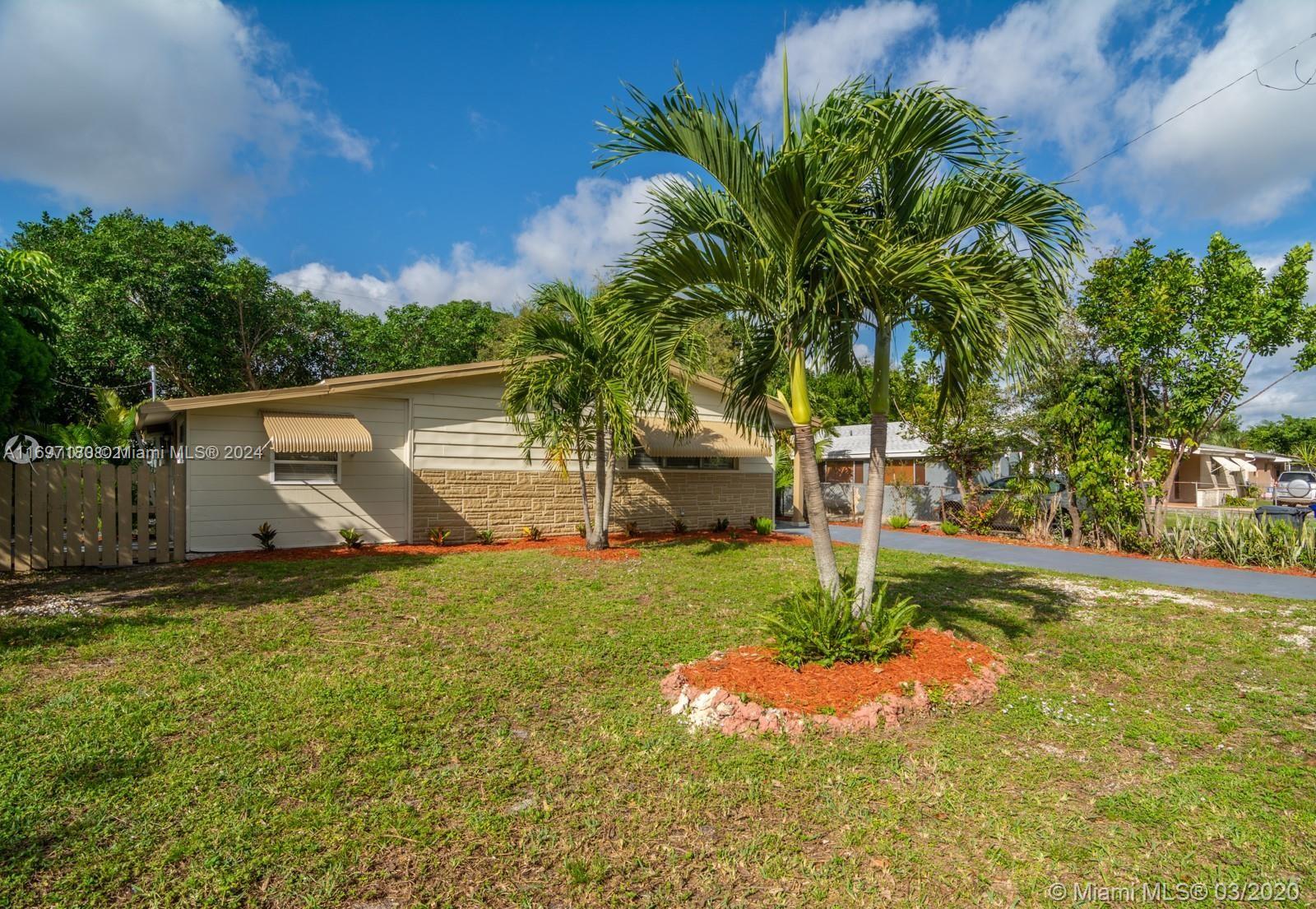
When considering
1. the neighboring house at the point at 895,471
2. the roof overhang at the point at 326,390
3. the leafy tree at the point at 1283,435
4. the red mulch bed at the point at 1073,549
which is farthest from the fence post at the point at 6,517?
the leafy tree at the point at 1283,435

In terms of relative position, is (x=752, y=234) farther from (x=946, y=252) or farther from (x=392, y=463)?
(x=392, y=463)

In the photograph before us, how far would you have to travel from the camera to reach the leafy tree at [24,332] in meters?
7.83

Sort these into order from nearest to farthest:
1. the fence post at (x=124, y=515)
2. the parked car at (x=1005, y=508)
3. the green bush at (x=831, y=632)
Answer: the green bush at (x=831, y=632) → the fence post at (x=124, y=515) → the parked car at (x=1005, y=508)

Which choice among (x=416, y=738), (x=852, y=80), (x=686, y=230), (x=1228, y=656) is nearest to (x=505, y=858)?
(x=416, y=738)

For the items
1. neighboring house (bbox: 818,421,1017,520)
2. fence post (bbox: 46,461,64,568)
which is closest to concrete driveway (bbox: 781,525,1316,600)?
neighboring house (bbox: 818,421,1017,520)

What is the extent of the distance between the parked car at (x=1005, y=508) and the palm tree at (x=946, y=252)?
11493 millimetres

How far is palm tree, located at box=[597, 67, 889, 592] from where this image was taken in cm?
469

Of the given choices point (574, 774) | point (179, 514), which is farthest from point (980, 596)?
point (179, 514)

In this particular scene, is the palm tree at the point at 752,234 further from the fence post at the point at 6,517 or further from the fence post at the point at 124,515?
the fence post at the point at 6,517

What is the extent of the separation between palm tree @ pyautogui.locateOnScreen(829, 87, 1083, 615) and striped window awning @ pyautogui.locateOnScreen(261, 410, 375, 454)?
863 cm

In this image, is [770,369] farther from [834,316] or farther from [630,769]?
[630,769]

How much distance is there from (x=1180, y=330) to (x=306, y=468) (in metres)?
16.2

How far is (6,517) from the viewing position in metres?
9.09

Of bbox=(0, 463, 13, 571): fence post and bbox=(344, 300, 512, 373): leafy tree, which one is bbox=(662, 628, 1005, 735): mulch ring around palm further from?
bbox=(344, 300, 512, 373): leafy tree
